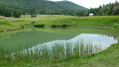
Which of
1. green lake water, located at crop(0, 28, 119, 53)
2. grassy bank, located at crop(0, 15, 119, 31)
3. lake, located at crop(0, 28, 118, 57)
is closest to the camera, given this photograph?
lake, located at crop(0, 28, 118, 57)

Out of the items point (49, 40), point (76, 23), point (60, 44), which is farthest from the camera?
point (76, 23)

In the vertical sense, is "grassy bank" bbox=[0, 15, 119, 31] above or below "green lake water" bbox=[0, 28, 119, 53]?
above

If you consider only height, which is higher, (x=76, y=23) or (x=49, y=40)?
(x=76, y=23)

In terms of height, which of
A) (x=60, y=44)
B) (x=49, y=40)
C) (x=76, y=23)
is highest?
(x=76, y=23)

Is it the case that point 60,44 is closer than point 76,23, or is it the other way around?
point 60,44

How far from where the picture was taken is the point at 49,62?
10523 millimetres

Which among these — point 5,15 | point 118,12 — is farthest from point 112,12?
point 5,15

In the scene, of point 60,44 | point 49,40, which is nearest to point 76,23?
point 49,40

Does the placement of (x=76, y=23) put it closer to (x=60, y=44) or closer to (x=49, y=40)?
(x=49, y=40)

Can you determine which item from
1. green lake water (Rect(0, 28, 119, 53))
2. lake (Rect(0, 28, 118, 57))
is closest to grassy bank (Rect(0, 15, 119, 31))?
green lake water (Rect(0, 28, 119, 53))

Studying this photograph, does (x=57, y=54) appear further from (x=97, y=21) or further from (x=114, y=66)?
(x=97, y=21)

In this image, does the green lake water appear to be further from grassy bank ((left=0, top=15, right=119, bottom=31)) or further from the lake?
grassy bank ((left=0, top=15, right=119, bottom=31))

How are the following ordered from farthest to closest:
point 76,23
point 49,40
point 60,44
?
point 76,23 < point 49,40 < point 60,44

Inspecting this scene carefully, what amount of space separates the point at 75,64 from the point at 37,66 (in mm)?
3117
